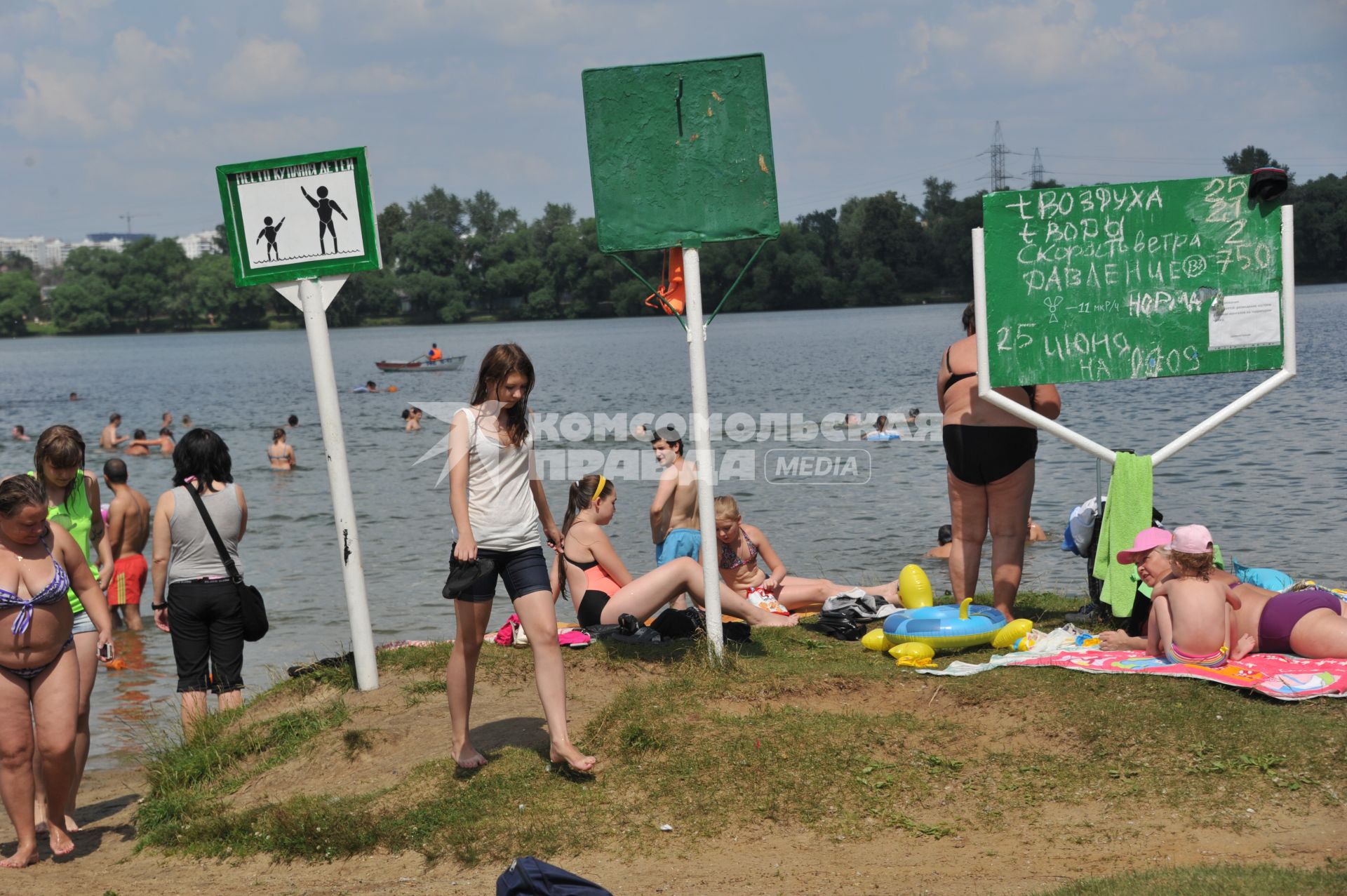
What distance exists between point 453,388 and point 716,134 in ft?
148

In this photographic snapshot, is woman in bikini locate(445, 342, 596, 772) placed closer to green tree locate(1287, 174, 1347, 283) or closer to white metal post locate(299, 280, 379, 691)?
white metal post locate(299, 280, 379, 691)

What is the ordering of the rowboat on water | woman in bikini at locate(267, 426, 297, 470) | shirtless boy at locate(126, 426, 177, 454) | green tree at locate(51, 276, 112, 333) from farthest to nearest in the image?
green tree at locate(51, 276, 112, 333) → the rowboat on water → shirtless boy at locate(126, 426, 177, 454) → woman in bikini at locate(267, 426, 297, 470)

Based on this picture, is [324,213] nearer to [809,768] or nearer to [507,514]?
[507,514]

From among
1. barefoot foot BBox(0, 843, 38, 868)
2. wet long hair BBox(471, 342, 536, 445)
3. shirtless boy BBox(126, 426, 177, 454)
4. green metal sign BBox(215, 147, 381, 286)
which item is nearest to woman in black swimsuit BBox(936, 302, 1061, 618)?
wet long hair BBox(471, 342, 536, 445)

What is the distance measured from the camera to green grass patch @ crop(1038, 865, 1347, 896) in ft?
12.0

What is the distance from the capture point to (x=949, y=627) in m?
6.58

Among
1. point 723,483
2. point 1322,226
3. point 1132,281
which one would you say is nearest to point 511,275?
point 1322,226

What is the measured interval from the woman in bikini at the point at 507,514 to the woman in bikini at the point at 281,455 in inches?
870

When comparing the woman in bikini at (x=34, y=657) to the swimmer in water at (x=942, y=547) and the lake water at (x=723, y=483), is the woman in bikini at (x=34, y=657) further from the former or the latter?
the swimmer in water at (x=942, y=547)

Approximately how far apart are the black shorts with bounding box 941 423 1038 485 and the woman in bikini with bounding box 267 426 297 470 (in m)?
21.3

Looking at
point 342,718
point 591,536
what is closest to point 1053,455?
point 591,536

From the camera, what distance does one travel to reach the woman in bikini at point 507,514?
4844 mm

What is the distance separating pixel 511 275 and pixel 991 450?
110 metres

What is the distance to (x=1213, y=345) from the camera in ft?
23.0
